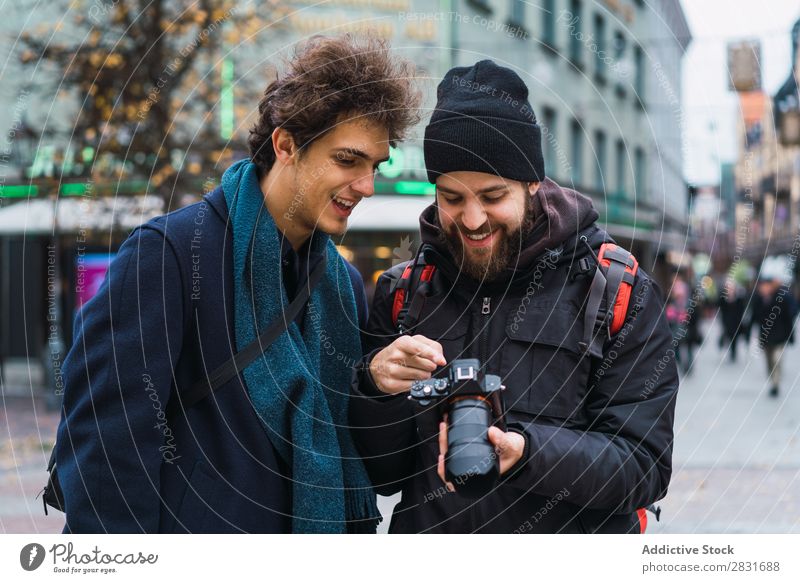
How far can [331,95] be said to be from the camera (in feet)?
8.52

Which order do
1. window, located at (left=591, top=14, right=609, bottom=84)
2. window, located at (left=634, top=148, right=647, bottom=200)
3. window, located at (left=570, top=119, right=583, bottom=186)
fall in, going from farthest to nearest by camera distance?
window, located at (left=634, top=148, right=647, bottom=200) → window, located at (left=570, top=119, right=583, bottom=186) → window, located at (left=591, top=14, right=609, bottom=84)

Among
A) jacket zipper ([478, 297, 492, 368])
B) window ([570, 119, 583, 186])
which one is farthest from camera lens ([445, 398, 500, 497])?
window ([570, 119, 583, 186])

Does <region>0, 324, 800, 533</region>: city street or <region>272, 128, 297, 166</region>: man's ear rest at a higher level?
<region>272, 128, 297, 166</region>: man's ear

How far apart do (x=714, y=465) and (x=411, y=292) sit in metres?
7.06

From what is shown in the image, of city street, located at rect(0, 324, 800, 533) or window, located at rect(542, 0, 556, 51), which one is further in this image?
window, located at rect(542, 0, 556, 51)

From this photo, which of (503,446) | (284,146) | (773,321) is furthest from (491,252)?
(773,321)

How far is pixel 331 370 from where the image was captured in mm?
2703

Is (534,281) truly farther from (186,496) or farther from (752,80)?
(752,80)

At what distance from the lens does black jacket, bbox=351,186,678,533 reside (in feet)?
7.86

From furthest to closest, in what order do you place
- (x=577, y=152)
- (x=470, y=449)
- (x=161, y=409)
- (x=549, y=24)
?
1. (x=577, y=152)
2. (x=549, y=24)
3. (x=161, y=409)
4. (x=470, y=449)

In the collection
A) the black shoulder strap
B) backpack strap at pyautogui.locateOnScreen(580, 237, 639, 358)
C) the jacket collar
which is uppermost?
the jacket collar

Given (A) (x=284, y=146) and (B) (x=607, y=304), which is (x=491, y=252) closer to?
(B) (x=607, y=304)

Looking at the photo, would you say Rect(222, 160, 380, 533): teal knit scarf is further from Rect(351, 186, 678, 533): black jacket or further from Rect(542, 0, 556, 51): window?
Rect(542, 0, 556, 51): window

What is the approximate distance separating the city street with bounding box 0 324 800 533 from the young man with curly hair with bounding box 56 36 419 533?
190cm
